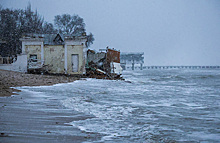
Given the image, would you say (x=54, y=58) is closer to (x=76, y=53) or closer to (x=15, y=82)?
(x=76, y=53)

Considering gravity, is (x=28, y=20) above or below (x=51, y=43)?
above

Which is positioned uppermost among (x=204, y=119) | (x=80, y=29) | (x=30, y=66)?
(x=80, y=29)

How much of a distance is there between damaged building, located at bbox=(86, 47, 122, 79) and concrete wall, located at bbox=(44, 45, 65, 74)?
124 inches

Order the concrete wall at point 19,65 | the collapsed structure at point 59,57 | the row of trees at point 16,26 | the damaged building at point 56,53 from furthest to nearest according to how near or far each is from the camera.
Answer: the row of trees at point 16,26, the damaged building at point 56,53, the collapsed structure at point 59,57, the concrete wall at point 19,65

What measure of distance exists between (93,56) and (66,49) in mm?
3444

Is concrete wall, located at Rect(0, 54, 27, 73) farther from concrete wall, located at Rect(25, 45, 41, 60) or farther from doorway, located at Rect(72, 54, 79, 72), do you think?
doorway, located at Rect(72, 54, 79, 72)

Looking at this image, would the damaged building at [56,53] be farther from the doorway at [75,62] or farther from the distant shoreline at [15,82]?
the distant shoreline at [15,82]

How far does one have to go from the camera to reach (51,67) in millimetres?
26875

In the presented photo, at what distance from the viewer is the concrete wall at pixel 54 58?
26516 millimetres

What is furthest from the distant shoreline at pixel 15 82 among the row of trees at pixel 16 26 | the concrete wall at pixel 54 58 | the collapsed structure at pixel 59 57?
the row of trees at pixel 16 26

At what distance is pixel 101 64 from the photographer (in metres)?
28.0

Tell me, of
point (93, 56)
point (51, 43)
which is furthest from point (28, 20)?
point (93, 56)

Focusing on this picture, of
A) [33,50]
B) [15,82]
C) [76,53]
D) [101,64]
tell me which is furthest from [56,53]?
[15,82]

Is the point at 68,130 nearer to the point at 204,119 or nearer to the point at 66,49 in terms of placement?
the point at 204,119
